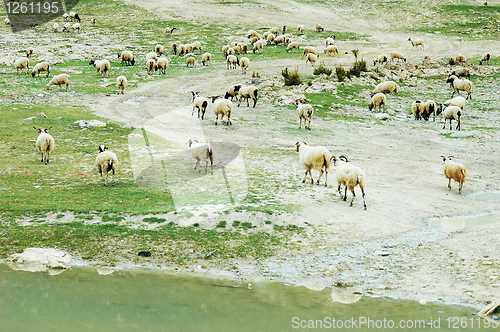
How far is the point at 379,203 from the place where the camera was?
1544cm

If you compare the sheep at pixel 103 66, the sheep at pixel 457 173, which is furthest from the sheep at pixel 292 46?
the sheep at pixel 457 173

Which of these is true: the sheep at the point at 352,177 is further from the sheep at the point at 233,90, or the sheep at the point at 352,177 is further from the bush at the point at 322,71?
the bush at the point at 322,71

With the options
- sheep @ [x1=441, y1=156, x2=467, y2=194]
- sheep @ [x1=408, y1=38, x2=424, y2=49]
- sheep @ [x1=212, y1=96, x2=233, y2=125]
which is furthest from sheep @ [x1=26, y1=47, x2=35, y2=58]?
sheep @ [x1=441, y1=156, x2=467, y2=194]

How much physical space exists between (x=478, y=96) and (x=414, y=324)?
106ft

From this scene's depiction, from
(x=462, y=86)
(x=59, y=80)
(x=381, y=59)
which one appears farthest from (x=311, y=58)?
(x=59, y=80)

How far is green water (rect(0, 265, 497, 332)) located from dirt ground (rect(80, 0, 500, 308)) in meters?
0.76

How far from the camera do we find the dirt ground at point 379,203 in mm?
10453

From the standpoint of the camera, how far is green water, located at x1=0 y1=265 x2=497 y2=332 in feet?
27.4

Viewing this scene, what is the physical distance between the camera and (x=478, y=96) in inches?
1414

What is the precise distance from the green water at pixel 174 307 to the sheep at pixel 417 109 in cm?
2277

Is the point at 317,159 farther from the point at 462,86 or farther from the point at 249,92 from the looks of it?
the point at 462,86

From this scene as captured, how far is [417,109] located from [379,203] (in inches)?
647

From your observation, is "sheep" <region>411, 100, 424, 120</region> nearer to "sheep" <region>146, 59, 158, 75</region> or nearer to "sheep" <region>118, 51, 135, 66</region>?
"sheep" <region>146, 59, 158, 75</region>

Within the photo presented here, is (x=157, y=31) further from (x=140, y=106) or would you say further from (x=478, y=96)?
(x=478, y=96)
